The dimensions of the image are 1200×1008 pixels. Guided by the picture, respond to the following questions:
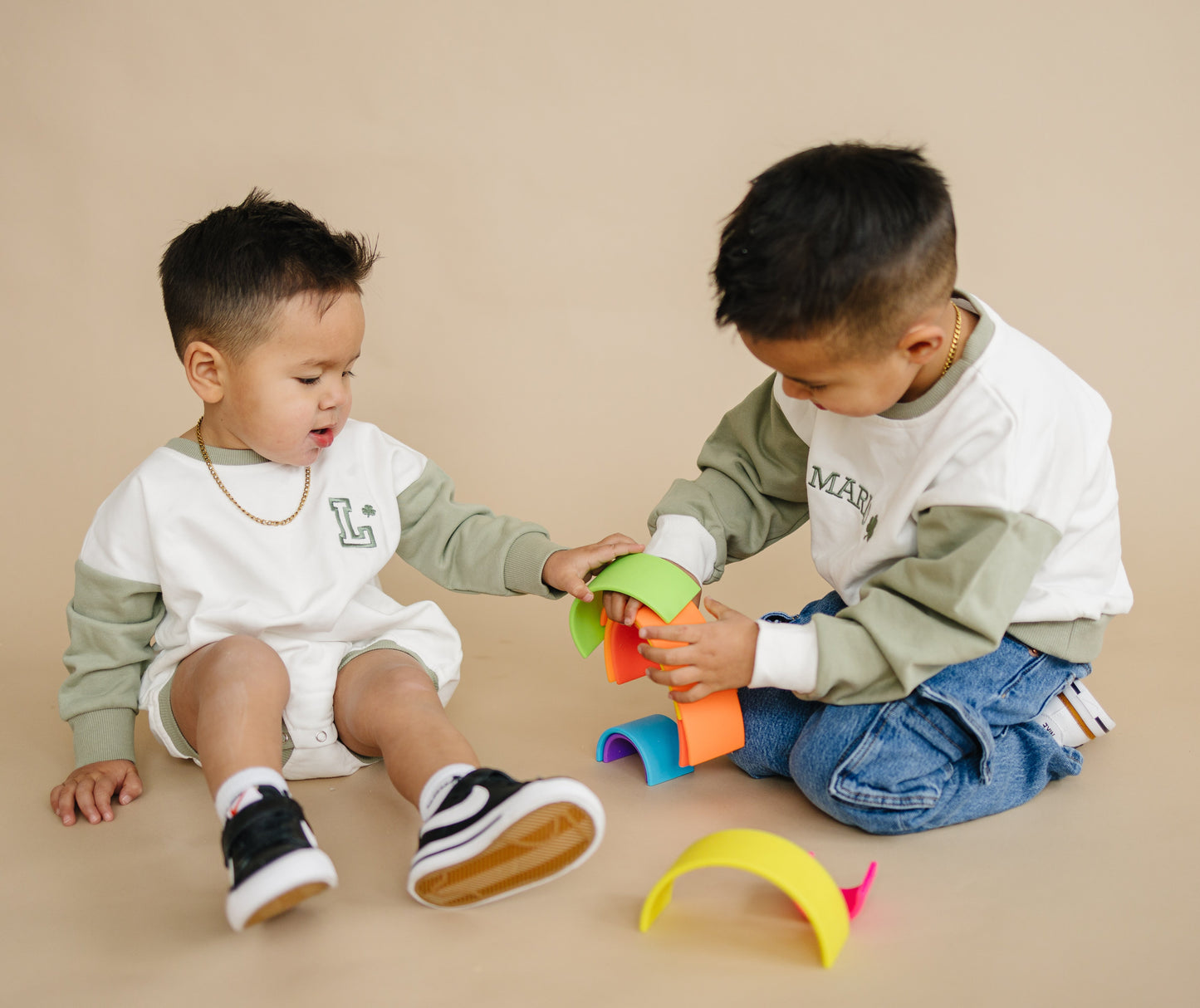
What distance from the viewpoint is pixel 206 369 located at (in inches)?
70.1

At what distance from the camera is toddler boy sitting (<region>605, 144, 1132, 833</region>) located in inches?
58.6

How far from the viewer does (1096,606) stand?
1729 mm

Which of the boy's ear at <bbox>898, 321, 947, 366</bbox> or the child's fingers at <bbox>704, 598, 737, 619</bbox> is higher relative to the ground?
the boy's ear at <bbox>898, 321, 947, 366</bbox>

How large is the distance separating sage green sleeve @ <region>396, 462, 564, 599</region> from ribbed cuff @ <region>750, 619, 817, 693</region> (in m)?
0.48

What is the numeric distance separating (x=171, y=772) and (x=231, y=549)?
1.33 ft

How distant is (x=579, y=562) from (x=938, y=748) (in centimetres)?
61

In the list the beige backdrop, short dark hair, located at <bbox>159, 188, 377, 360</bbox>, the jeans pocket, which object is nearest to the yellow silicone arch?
the jeans pocket

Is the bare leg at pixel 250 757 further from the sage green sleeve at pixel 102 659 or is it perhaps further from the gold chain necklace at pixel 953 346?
the gold chain necklace at pixel 953 346

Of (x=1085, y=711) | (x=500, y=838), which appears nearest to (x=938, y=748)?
(x=1085, y=711)

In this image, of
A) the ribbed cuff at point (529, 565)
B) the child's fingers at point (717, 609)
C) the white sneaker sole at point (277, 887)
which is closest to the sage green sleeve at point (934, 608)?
the child's fingers at point (717, 609)

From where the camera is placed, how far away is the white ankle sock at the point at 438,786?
1484 millimetres

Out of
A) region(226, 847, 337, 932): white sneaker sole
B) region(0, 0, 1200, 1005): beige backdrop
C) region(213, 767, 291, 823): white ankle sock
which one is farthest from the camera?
region(0, 0, 1200, 1005): beige backdrop

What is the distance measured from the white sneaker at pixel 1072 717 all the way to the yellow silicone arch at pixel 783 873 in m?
0.63

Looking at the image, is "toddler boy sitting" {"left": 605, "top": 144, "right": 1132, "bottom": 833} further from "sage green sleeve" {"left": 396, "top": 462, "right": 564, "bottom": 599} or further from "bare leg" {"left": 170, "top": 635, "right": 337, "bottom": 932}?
"bare leg" {"left": 170, "top": 635, "right": 337, "bottom": 932}
